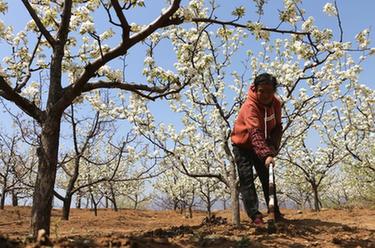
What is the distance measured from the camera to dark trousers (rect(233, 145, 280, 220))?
5.79m

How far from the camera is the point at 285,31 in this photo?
5.59 metres

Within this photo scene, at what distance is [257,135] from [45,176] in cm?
283

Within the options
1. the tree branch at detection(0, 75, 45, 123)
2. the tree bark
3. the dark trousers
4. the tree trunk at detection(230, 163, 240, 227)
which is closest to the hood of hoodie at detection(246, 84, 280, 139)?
the dark trousers

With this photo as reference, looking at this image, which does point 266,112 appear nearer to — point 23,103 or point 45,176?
point 45,176

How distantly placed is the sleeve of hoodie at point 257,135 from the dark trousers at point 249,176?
0.98 feet

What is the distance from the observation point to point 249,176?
5.89 metres

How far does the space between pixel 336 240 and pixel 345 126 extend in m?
14.9

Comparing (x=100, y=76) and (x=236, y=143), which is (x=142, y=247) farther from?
(x=100, y=76)

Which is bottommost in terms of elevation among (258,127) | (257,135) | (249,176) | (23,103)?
(249,176)

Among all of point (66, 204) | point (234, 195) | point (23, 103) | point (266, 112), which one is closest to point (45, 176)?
point (23, 103)

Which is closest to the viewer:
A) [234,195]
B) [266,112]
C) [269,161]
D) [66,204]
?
[269,161]

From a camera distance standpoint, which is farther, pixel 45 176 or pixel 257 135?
pixel 257 135

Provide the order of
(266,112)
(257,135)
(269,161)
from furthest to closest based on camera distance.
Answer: (266,112) → (257,135) → (269,161)

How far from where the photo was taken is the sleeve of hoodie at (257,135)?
5441 millimetres
